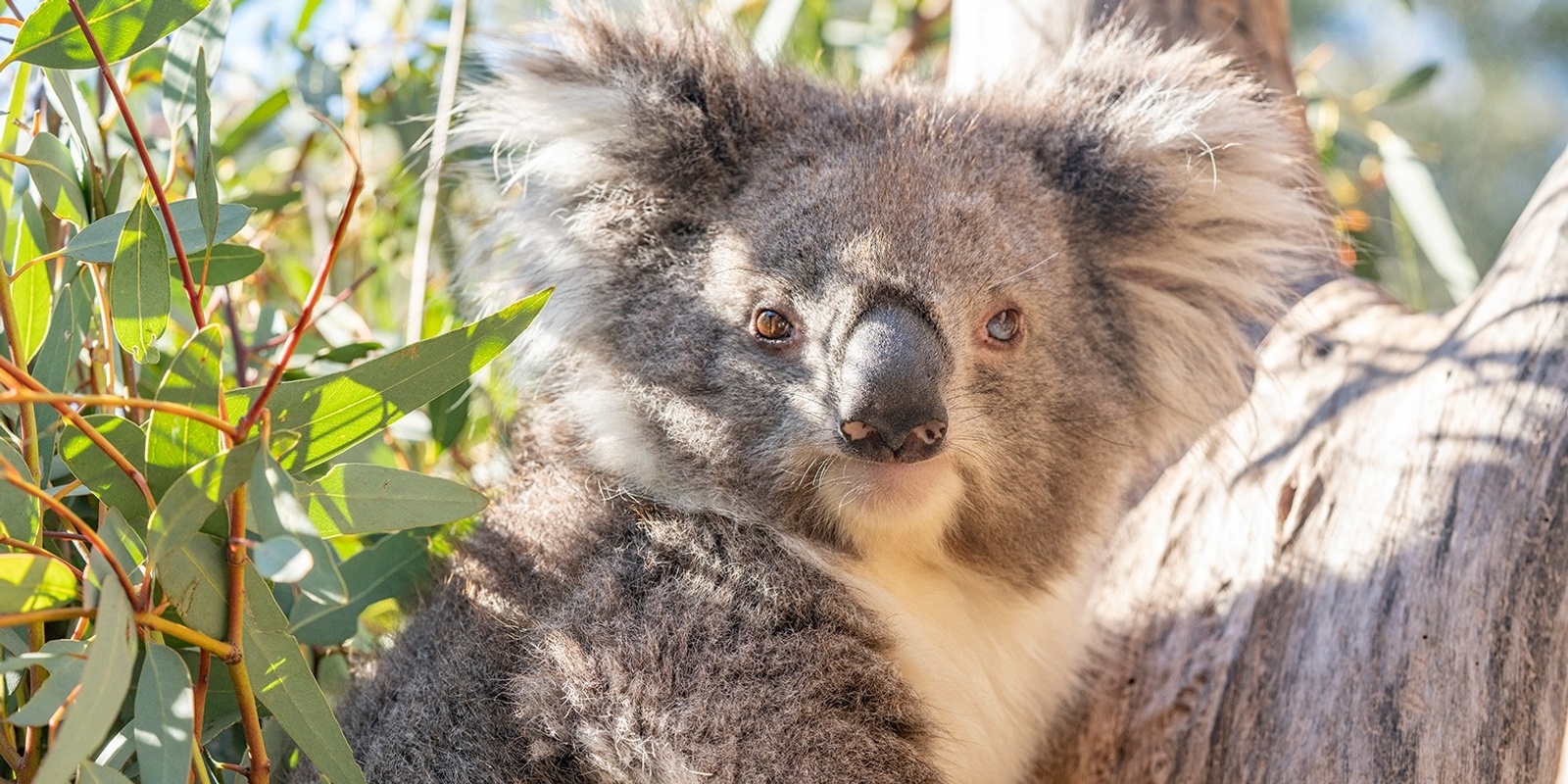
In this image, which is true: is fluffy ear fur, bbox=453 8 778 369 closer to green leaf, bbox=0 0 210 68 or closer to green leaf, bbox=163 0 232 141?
A: green leaf, bbox=163 0 232 141

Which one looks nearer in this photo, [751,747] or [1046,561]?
[751,747]

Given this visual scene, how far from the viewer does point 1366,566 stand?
241 centimetres

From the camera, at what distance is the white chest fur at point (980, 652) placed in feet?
7.44

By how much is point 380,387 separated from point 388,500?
0.53ft

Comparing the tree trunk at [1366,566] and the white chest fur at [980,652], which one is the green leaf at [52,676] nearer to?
the white chest fur at [980,652]

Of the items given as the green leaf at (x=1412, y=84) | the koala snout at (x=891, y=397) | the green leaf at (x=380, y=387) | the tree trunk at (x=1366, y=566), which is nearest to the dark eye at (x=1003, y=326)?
the koala snout at (x=891, y=397)

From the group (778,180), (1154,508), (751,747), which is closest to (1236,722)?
(1154,508)

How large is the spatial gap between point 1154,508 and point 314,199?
103 inches

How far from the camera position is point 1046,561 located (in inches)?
97.6

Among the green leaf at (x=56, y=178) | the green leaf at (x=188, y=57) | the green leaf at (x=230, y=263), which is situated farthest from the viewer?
the green leaf at (x=188, y=57)

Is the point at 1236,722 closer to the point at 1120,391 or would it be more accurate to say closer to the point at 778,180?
the point at 1120,391

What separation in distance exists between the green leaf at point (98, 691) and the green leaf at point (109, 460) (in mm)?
232

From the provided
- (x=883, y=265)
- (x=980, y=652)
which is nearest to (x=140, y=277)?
(x=883, y=265)

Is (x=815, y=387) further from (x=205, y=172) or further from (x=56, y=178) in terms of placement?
(x=56, y=178)
